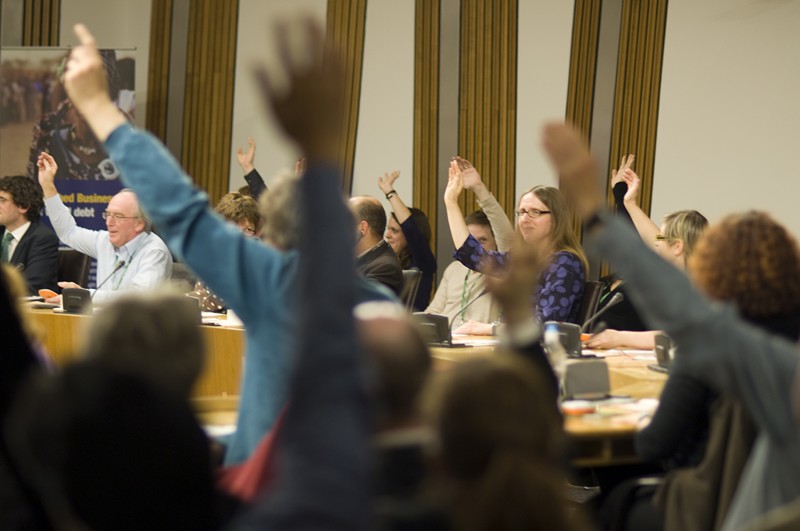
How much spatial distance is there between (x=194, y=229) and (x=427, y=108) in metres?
5.89

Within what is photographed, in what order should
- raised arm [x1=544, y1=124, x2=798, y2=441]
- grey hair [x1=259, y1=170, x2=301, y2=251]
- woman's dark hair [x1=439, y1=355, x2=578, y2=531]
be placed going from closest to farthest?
woman's dark hair [x1=439, y1=355, x2=578, y2=531]
raised arm [x1=544, y1=124, x2=798, y2=441]
grey hair [x1=259, y1=170, x2=301, y2=251]

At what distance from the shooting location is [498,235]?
5168 mm

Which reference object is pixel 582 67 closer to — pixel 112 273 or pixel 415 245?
pixel 415 245

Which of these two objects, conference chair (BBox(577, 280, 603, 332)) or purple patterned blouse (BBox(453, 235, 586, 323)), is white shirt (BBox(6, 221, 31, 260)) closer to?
purple patterned blouse (BBox(453, 235, 586, 323))

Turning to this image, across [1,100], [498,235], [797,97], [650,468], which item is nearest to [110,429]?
[650,468]

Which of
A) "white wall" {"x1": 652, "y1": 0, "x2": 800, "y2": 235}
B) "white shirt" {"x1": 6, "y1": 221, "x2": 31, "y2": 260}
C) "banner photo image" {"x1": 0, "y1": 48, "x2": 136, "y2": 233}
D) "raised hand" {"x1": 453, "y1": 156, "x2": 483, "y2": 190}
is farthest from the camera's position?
"banner photo image" {"x1": 0, "y1": 48, "x2": 136, "y2": 233}

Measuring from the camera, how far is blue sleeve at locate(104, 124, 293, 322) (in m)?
2.01

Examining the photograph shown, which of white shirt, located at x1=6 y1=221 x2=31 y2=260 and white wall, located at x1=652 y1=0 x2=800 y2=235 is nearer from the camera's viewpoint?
white shirt, located at x1=6 y1=221 x2=31 y2=260

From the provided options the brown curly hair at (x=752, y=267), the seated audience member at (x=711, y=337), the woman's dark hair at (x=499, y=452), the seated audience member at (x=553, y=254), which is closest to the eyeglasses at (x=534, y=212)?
the seated audience member at (x=553, y=254)

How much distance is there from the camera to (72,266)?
6.22 metres

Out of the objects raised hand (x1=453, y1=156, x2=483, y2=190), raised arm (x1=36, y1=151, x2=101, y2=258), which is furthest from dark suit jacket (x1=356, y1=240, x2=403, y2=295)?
raised arm (x1=36, y1=151, x2=101, y2=258)

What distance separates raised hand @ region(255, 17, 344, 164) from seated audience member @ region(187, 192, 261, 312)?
449cm

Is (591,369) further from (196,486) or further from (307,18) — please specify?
(307,18)

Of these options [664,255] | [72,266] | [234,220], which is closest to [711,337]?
[664,255]
